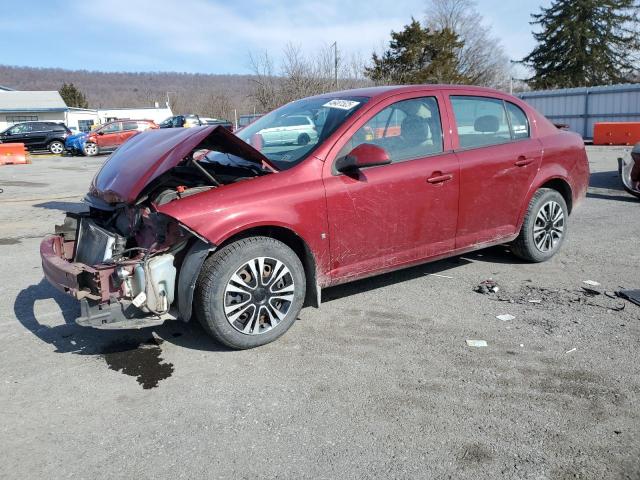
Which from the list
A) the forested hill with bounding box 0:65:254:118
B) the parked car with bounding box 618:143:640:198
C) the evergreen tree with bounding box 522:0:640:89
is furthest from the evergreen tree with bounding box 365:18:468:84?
the forested hill with bounding box 0:65:254:118

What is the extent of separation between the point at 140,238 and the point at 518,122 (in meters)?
3.62

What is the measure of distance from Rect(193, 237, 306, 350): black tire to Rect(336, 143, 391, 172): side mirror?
0.74 metres

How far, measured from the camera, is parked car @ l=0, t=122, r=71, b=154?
2917 centimetres

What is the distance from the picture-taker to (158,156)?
391cm

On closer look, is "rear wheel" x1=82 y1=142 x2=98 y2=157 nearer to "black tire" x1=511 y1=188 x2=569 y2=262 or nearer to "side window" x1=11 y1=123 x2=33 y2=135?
"side window" x1=11 y1=123 x2=33 y2=135

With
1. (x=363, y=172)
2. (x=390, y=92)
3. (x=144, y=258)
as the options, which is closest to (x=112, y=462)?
(x=144, y=258)

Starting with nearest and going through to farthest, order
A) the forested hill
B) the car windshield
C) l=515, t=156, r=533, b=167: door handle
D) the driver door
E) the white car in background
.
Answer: the driver door < the car windshield < the white car in background < l=515, t=156, r=533, b=167: door handle < the forested hill

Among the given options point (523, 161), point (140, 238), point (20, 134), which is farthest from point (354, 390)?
point (20, 134)

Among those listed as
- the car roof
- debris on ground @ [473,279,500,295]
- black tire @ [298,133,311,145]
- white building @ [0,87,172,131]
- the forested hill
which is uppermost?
the forested hill

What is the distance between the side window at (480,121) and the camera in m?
4.80

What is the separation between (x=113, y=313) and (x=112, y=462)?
1.07 meters

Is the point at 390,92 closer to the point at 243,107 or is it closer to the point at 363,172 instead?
the point at 363,172

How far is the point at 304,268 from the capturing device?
4105 millimetres

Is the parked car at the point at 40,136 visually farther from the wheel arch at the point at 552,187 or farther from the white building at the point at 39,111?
the wheel arch at the point at 552,187
